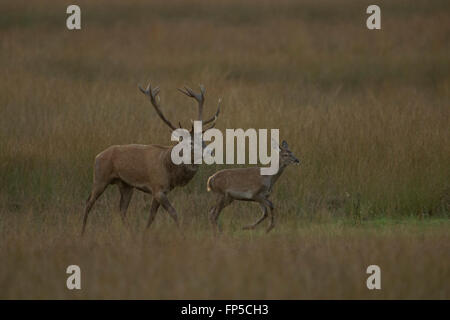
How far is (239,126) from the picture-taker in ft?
43.6

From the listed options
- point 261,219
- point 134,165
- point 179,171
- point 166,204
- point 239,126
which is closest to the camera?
point 166,204

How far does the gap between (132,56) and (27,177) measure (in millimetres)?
7552

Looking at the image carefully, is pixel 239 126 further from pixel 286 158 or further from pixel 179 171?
pixel 179 171

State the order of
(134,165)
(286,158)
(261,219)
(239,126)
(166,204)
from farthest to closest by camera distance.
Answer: (239,126), (286,158), (261,219), (134,165), (166,204)

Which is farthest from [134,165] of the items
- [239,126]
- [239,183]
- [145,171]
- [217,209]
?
[239,126]

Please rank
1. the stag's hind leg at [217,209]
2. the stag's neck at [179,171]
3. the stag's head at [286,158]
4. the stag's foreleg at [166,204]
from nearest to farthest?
1. the stag's foreleg at [166,204]
2. the stag's neck at [179,171]
3. the stag's hind leg at [217,209]
4. the stag's head at [286,158]

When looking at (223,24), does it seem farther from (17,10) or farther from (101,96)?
(101,96)

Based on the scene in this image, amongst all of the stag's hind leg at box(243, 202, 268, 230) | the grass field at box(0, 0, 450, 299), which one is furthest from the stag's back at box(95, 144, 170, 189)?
the stag's hind leg at box(243, 202, 268, 230)

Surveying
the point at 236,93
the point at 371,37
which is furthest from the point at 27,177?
the point at 371,37

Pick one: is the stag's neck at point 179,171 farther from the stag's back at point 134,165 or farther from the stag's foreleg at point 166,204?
the stag's foreleg at point 166,204

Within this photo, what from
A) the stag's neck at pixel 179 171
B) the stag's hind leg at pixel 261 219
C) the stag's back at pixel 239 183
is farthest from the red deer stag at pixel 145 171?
the stag's hind leg at pixel 261 219

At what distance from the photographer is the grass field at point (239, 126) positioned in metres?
7.53

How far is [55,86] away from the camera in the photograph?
16.2 metres
